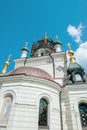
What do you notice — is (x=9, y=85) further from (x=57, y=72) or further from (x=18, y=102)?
(x=57, y=72)

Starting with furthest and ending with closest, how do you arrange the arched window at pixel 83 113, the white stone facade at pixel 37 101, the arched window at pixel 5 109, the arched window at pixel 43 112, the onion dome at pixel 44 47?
the onion dome at pixel 44 47
the arched window at pixel 83 113
the arched window at pixel 43 112
the arched window at pixel 5 109
the white stone facade at pixel 37 101

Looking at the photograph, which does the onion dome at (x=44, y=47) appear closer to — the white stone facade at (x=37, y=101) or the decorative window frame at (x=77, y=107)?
the white stone facade at (x=37, y=101)

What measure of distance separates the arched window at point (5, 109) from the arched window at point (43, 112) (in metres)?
2.36

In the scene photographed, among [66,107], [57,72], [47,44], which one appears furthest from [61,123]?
[47,44]

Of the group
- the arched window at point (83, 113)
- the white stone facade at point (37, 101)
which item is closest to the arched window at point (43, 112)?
the white stone facade at point (37, 101)

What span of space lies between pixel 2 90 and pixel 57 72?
318 inches

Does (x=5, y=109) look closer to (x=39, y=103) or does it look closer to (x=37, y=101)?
(x=37, y=101)

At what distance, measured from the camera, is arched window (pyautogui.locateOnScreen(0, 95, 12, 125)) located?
32.4 feet

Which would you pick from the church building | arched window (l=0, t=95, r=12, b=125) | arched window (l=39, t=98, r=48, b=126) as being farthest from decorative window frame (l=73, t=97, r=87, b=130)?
arched window (l=0, t=95, r=12, b=125)

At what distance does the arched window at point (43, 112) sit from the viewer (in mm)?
10413

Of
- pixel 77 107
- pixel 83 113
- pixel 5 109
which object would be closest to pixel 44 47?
pixel 77 107

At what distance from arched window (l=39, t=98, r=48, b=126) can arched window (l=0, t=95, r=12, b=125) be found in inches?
92.8

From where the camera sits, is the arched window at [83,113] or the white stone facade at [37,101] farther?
the arched window at [83,113]

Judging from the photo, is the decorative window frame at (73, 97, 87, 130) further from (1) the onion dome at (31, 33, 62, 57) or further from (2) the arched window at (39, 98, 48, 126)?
(1) the onion dome at (31, 33, 62, 57)
